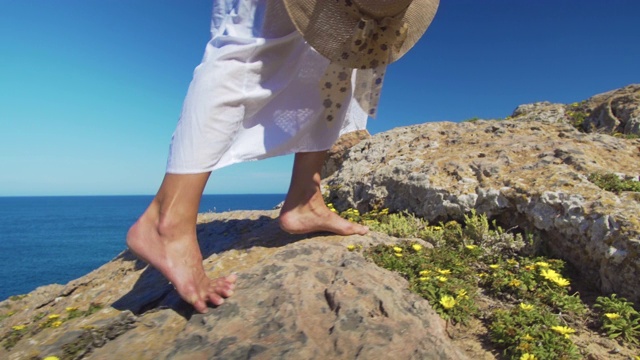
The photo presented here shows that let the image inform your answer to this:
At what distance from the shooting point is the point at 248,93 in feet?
7.75

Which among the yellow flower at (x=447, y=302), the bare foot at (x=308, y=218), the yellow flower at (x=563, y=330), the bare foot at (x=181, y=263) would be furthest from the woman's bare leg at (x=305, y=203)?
the yellow flower at (x=563, y=330)

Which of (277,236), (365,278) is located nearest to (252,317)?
(365,278)

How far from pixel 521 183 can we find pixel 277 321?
2.69 metres

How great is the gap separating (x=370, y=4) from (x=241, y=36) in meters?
0.78

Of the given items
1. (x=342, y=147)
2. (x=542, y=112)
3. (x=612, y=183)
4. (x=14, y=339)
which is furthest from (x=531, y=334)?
(x=542, y=112)

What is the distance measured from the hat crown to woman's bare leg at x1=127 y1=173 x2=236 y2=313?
1.31 m

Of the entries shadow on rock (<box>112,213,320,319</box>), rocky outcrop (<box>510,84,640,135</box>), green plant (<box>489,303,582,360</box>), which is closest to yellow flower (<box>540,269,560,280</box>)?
green plant (<box>489,303,582,360</box>)

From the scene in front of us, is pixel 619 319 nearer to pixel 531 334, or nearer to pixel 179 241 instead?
pixel 531 334

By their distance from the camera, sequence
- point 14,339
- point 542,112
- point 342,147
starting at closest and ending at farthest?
point 14,339
point 342,147
point 542,112

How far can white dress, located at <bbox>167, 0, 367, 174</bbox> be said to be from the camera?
218 centimetres

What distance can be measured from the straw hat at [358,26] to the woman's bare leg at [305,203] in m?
0.96

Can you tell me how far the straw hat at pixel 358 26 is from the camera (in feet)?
7.16

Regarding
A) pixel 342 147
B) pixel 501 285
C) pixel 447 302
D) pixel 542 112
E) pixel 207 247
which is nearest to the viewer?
pixel 447 302

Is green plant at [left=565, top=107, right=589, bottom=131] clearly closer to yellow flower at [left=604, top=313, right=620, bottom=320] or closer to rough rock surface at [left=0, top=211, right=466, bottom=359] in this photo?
yellow flower at [left=604, top=313, right=620, bottom=320]
